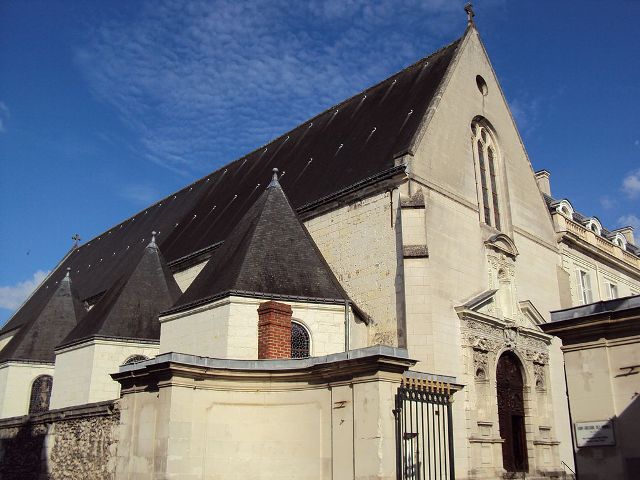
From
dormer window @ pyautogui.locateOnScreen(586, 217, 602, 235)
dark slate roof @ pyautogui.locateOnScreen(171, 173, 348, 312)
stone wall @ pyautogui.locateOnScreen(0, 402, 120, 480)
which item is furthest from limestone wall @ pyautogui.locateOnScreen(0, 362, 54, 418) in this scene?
dormer window @ pyautogui.locateOnScreen(586, 217, 602, 235)

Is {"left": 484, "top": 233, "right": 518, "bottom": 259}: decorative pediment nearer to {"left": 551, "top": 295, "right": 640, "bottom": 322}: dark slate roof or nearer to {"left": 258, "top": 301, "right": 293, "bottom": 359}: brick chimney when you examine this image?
{"left": 258, "top": 301, "right": 293, "bottom": 359}: brick chimney

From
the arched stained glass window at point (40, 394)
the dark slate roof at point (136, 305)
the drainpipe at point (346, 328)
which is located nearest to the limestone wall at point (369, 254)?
the drainpipe at point (346, 328)

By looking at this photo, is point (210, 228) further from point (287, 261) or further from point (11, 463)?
point (11, 463)

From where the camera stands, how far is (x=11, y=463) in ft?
46.7

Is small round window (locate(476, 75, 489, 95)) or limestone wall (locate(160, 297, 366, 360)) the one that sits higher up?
small round window (locate(476, 75, 489, 95))

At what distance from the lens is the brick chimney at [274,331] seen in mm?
11188

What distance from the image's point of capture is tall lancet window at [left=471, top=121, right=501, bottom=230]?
785 inches

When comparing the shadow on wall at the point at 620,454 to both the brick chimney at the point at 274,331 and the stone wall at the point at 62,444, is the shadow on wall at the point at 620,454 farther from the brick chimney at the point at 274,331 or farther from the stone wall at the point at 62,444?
the stone wall at the point at 62,444

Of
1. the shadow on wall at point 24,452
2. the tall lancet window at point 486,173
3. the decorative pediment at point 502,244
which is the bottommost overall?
the shadow on wall at point 24,452

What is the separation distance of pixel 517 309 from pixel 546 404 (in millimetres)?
2935

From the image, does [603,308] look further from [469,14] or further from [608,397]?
[469,14]

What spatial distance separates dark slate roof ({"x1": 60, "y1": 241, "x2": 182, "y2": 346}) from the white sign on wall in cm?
1432

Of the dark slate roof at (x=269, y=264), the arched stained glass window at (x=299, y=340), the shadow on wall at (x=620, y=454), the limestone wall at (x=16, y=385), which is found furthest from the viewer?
the limestone wall at (x=16, y=385)

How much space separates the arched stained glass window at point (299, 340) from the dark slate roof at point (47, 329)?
12970 millimetres
